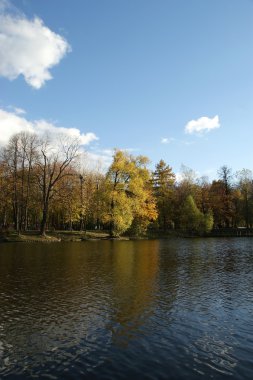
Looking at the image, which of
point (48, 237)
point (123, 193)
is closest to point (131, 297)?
point (48, 237)

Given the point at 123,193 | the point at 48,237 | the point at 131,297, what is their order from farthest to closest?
1. the point at 123,193
2. the point at 48,237
3. the point at 131,297

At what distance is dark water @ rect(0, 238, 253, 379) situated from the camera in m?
11.0

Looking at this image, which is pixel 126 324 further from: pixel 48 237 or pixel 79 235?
pixel 79 235

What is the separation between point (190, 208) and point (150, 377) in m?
78.8

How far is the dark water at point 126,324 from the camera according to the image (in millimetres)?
11000

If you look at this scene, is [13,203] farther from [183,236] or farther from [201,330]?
[201,330]

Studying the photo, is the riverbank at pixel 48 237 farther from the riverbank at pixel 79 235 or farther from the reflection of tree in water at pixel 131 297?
the reflection of tree in water at pixel 131 297

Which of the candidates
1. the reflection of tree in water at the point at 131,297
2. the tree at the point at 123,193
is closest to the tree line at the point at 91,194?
the tree at the point at 123,193

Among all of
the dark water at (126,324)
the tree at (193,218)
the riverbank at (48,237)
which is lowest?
the dark water at (126,324)

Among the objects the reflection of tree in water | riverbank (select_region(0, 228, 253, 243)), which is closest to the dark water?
the reflection of tree in water

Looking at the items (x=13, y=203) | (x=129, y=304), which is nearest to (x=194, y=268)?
(x=129, y=304)

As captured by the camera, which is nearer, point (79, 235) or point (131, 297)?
point (131, 297)

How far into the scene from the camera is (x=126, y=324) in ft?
49.9

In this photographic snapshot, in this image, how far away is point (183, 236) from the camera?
88.2 m
